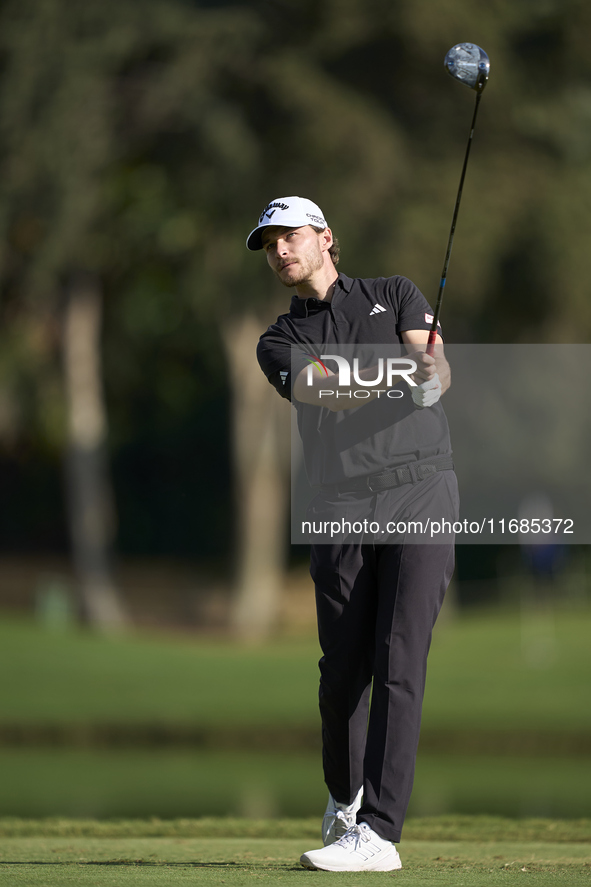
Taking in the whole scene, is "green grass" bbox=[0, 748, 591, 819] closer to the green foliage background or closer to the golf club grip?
the golf club grip

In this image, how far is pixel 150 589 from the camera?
2777 centimetres

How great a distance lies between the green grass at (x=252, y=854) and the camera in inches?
124

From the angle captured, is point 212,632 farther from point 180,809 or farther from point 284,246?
point 284,246

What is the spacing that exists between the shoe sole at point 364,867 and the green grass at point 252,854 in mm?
31

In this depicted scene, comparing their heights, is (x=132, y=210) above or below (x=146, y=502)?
above

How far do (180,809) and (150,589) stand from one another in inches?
789

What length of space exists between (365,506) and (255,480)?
14877mm

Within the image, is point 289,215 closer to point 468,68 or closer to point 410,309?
point 410,309

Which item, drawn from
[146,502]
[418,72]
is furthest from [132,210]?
[146,502]

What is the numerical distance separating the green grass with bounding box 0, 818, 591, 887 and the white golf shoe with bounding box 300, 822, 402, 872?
0.15 feet

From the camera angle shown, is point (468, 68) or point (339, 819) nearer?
point (339, 819)

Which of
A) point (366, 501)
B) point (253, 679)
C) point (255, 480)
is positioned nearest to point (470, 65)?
point (366, 501)

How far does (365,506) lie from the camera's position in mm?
3539

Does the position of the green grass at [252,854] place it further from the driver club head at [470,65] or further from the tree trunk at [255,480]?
the tree trunk at [255,480]
